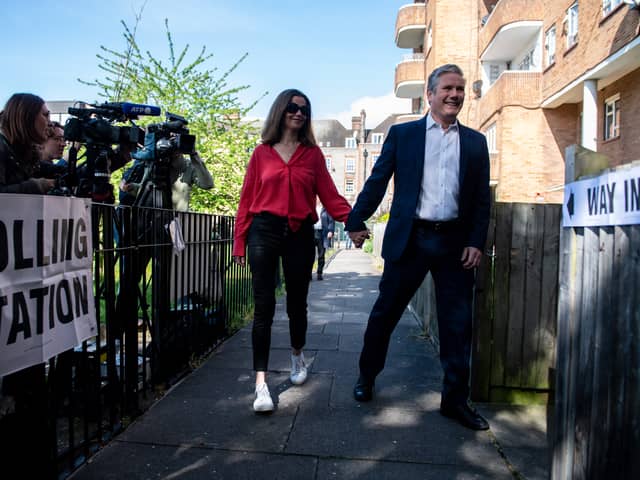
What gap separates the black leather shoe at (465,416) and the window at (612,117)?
14.0 metres

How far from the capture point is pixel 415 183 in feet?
10.8

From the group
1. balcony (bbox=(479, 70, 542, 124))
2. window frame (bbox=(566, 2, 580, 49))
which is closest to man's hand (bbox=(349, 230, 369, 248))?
window frame (bbox=(566, 2, 580, 49))

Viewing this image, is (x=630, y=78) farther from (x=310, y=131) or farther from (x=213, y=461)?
(x=213, y=461)

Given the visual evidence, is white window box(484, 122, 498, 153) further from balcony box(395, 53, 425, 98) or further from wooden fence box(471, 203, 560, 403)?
wooden fence box(471, 203, 560, 403)

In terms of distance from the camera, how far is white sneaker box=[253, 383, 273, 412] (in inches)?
128

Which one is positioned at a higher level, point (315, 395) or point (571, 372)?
point (571, 372)

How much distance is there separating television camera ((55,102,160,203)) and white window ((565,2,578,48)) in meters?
15.3

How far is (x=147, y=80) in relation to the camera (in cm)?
1141

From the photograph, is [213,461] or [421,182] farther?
[421,182]

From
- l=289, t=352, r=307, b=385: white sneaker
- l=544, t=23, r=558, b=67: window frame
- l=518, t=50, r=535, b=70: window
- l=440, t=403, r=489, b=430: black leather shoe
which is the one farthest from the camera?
l=518, t=50, r=535, b=70: window

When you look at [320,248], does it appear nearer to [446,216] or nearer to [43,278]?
[446,216]

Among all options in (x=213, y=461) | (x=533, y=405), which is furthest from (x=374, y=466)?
(x=533, y=405)

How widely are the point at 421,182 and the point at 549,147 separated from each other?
17596 mm

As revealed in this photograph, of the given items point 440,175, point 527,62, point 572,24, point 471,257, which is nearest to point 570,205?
point 471,257
